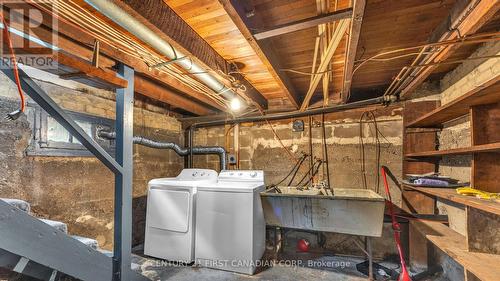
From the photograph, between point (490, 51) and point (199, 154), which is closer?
point (490, 51)

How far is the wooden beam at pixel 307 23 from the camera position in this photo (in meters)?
1.36

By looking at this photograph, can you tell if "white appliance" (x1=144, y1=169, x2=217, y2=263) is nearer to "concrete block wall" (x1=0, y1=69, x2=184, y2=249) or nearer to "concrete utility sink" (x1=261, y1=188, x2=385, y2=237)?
"concrete block wall" (x1=0, y1=69, x2=184, y2=249)

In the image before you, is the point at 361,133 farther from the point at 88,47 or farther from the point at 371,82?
the point at 88,47

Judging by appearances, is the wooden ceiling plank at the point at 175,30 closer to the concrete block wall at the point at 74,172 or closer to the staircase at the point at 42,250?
the staircase at the point at 42,250

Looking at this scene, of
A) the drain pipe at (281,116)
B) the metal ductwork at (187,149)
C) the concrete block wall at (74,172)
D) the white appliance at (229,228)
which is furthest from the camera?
the metal ductwork at (187,149)

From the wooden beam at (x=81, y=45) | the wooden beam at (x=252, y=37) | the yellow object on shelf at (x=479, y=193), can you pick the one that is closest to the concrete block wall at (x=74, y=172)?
the wooden beam at (x=81, y=45)

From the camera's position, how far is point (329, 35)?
1759 mm

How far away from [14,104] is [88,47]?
3.05 ft

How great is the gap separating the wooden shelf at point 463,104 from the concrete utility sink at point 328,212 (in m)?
0.95

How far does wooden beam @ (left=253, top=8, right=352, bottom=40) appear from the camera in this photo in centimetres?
136

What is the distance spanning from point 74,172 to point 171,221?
123 cm

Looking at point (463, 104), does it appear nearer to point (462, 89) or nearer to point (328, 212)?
point (462, 89)

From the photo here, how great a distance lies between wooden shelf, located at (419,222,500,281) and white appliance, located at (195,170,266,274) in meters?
1.70

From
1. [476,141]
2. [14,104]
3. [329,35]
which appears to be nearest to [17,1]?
[14,104]
